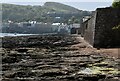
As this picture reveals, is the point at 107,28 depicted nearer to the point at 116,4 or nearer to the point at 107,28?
the point at 107,28

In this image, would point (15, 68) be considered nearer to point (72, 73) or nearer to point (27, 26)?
point (72, 73)

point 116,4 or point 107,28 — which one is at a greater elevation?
point 116,4

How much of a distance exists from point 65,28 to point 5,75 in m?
111

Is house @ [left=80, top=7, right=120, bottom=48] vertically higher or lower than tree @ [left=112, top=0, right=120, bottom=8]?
lower

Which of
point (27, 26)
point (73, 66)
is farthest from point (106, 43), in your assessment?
point (27, 26)

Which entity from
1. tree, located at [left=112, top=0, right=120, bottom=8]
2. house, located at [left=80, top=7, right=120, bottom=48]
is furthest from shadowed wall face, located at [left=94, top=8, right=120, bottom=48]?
tree, located at [left=112, top=0, right=120, bottom=8]

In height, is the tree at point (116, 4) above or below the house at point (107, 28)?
above

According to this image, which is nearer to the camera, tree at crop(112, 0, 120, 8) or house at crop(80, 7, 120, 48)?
house at crop(80, 7, 120, 48)

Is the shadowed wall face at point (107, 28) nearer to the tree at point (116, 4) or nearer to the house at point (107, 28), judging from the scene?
the house at point (107, 28)

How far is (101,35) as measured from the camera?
2714 cm

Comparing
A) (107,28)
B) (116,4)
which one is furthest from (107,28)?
(116,4)

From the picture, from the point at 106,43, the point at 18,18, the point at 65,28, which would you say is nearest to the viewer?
the point at 106,43

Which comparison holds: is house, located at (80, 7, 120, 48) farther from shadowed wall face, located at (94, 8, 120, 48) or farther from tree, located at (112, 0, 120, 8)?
tree, located at (112, 0, 120, 8)

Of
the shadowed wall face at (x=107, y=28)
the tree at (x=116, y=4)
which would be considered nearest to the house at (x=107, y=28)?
the shadowed wall face at (x=107, y=28)
